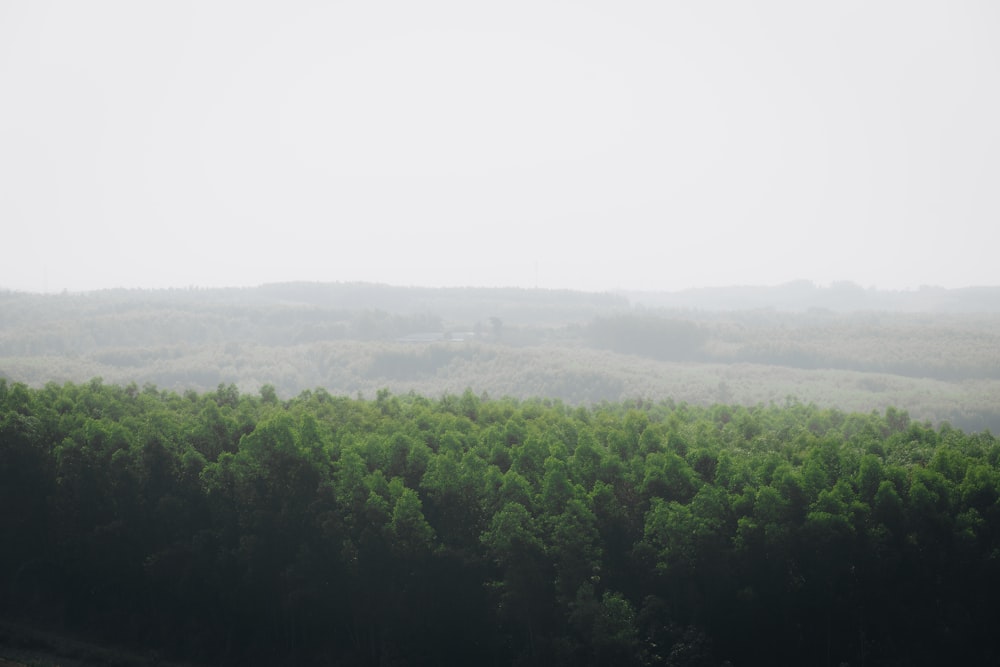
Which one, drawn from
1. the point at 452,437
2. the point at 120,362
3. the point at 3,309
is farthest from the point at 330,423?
the point at 3,309

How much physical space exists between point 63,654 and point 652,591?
29003mm

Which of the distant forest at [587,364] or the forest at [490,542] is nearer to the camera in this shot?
the forest at [490,542]

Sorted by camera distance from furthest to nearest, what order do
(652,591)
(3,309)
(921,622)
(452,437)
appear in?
(3,309), (452,437), (652,591), (921,622)

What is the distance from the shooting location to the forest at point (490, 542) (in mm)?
35500

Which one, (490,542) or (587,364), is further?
(587,364)

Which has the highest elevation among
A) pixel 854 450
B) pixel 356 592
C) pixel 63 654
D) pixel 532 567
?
pixel 854 450

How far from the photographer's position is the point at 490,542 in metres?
Answer: 38.2

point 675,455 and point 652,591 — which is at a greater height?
point 675,455

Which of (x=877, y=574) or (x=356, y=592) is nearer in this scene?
(x=877, y=574)

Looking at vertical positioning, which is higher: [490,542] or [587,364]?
[490,542]

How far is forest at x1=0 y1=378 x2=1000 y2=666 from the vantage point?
3550 cm

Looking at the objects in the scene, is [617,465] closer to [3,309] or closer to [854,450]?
[854,450]

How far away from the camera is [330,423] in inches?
2076

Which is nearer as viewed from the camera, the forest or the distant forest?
the forest
